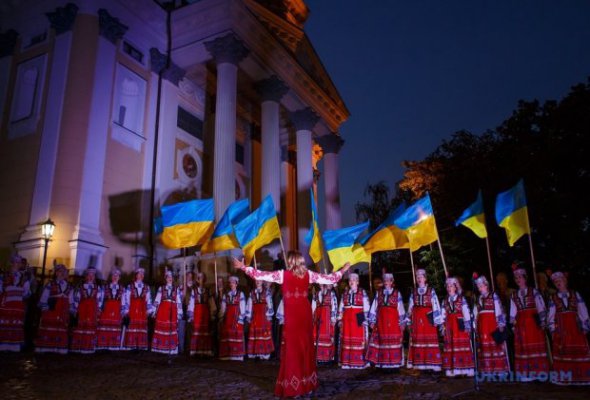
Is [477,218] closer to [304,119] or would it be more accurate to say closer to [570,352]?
[570,352]

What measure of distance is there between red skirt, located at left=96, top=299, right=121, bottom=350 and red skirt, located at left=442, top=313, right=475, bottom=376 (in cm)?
869

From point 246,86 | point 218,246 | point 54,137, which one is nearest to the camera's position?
point 218,246

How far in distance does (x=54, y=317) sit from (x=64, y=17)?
44.3 ft

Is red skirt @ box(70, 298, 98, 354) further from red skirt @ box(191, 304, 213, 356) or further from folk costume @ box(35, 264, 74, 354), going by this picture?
red skirt @ box(191, 304, 213, 356)

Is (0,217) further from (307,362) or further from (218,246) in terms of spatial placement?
(307,362)

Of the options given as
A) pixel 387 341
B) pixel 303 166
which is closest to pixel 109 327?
pixel 387 341

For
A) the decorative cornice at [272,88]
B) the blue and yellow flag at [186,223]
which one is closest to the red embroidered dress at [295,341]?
the blue and yellow flag at [186,223]

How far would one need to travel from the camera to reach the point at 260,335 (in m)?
13.0

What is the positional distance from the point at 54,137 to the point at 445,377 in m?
16.5

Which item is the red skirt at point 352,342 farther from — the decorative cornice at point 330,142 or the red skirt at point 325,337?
the decorative cornice at point 330,142

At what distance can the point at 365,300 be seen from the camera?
11242 mm

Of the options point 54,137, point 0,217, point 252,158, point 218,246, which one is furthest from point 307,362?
point 252,158

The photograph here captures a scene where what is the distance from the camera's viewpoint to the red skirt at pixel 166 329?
12711 millimetres

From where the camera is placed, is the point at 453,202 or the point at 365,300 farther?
the point at 453,202
